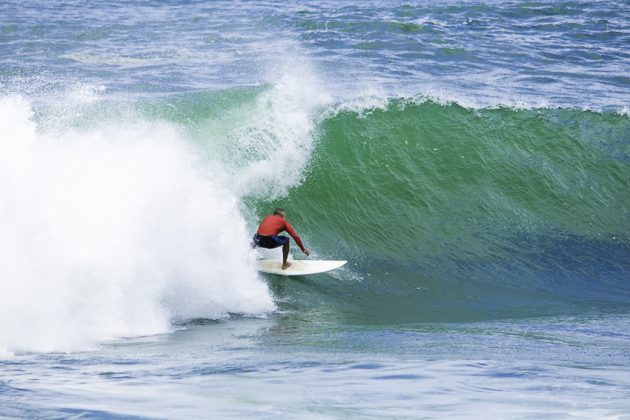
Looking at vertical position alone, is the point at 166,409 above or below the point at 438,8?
below

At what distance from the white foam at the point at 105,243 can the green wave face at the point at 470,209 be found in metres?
1.85

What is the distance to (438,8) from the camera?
27328 millimetres

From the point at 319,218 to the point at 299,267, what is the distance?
7.28 ft

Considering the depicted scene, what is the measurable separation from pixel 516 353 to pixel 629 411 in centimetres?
241

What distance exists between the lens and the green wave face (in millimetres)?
12070

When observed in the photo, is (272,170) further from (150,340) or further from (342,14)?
(342,14)

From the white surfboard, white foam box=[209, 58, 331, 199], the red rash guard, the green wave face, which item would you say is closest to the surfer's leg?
the white surfboard

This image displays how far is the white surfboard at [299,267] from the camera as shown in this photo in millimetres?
11852

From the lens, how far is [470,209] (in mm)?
14648

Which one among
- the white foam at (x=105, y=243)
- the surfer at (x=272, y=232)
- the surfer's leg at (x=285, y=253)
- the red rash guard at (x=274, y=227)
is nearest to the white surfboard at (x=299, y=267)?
the surfer's leg at (x=285, y=253)

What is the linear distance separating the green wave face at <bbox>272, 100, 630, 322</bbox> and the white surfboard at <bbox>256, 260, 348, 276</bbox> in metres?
0.48

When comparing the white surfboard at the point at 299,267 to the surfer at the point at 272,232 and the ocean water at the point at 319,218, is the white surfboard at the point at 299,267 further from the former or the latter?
the surfer at the point at 272,232

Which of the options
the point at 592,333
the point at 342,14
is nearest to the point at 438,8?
the point at 342,14

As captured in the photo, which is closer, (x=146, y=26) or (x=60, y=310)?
(x=60, y=310)
